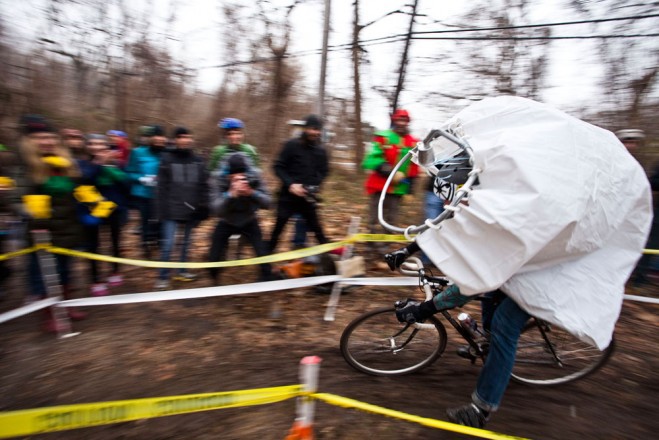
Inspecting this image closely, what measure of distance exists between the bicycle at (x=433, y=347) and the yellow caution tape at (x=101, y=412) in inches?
51.7

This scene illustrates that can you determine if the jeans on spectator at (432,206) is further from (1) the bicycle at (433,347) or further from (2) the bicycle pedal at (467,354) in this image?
(2) the bicycle pedal at (467,354)

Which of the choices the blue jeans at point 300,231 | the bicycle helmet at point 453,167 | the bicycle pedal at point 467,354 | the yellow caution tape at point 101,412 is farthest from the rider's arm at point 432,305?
the blue jeans at point 300,231

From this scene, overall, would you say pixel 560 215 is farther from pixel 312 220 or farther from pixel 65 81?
pixel 65 81

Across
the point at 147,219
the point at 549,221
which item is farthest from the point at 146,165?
the point at 549,221

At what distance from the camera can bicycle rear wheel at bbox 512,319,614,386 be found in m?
3.20

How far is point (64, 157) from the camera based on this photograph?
13.2ft

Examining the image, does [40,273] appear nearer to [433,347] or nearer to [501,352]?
[433,347]

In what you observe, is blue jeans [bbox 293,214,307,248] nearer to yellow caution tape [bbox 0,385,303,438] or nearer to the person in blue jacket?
the person in blue jacket

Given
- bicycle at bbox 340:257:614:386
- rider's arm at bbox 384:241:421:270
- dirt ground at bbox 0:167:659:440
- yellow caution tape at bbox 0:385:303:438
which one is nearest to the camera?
yellow caution tape at bbox 0:385:303:438

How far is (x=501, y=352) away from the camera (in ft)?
8.13

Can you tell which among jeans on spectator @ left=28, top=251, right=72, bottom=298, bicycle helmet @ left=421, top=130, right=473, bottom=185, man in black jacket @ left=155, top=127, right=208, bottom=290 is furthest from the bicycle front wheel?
jeans on spectator @ left=28, top=251, right=72, bottom=298

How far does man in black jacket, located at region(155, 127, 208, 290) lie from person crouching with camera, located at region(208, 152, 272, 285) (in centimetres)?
56

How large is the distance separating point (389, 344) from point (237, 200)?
7.40 feet

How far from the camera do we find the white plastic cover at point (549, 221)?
1.94 meters
